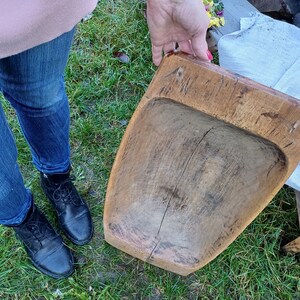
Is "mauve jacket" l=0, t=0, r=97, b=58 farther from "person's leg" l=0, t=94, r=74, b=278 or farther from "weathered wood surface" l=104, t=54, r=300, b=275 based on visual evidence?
"person's leg" l=0, t=94, r=74, b=278

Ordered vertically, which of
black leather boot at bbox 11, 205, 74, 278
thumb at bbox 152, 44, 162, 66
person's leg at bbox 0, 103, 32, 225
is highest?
thumb at bbox 152, 44, 162, 66

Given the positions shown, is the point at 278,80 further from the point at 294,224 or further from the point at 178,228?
the point at 178,228

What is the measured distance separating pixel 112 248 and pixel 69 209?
20 centimetres

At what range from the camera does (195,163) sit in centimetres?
129

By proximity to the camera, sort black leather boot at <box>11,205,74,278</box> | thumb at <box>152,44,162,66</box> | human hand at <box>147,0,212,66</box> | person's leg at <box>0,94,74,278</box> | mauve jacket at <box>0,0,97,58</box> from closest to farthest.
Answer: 1. mauve jacket at <box>0,0,97,58</box>
2. human hand at <box>147,0,212,66</box>
3. thumb at <box>152,44,162,66</box>
4. person's leg at <box>0,94,74,278</box>
5. black leather boot at <box>11,205,74,278</box>

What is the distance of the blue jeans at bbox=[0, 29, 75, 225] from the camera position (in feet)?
3.21

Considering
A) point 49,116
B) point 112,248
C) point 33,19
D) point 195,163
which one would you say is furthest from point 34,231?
point 33,19

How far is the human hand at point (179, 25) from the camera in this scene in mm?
880

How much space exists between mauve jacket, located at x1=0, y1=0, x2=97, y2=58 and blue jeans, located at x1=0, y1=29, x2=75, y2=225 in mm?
140

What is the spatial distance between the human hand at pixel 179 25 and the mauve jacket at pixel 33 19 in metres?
0.14

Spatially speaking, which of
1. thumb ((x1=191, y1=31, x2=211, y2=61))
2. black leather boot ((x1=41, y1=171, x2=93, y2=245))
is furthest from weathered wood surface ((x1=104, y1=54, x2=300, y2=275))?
black leather boot ((x1=41, y1=171, x2=93, y2=245))

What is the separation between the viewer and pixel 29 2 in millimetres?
735

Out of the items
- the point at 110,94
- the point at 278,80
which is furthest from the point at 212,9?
the point at 110,94

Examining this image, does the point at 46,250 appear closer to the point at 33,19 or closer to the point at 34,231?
the point at 34,231
